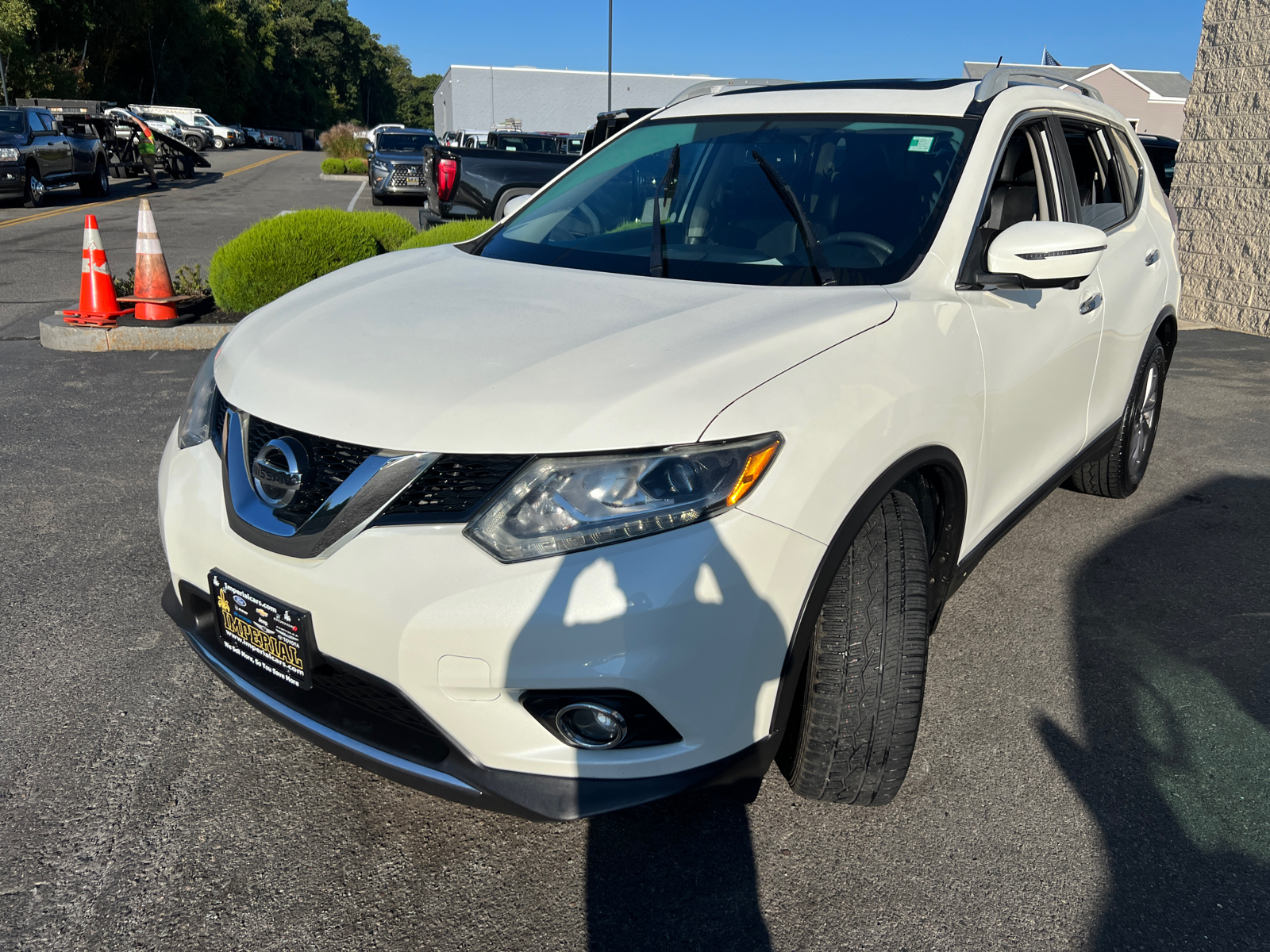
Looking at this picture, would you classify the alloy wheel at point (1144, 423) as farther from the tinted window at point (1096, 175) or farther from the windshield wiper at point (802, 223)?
the windshield wiper at point (802, 223)

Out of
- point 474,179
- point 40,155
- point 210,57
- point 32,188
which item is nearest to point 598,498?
point 474,179

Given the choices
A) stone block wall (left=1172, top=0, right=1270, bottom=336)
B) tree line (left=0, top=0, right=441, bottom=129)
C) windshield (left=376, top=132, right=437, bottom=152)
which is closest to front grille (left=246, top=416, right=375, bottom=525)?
stone block wall (left=1172, top=0, right=1270, bottom=336)

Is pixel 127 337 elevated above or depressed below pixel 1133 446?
below

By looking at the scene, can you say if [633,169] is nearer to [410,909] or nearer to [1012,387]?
[1012,387]

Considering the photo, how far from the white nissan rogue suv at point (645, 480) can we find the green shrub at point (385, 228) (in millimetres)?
5280

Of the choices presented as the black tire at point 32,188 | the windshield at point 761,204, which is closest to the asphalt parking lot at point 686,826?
the windshield at point 761,204

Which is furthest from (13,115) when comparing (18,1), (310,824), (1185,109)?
(18,1)

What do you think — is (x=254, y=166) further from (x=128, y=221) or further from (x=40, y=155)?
(x=128, y=221)

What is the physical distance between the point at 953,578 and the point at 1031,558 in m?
1.52

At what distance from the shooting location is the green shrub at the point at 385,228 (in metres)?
7.94

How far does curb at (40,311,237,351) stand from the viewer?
709 cm

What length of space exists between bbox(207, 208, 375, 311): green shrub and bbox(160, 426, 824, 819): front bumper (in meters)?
6.08

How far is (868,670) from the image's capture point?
2.12 meters

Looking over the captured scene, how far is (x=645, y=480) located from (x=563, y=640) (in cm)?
33
